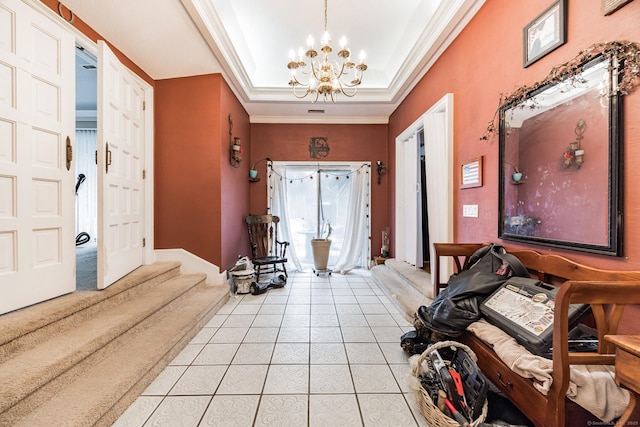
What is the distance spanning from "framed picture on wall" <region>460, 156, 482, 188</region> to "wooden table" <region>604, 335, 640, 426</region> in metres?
1.55

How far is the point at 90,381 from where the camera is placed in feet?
4.96

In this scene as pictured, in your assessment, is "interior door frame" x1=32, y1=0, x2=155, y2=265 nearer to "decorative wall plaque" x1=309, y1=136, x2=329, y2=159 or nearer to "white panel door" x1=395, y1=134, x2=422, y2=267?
"decorative wall plaque" x1=309, y1=136, x2=329, y2=159

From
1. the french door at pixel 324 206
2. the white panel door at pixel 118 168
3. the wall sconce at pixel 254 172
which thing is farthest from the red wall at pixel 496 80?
the white panel door at pixel 118 168

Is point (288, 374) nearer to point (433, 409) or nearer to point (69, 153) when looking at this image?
point (433, 409)

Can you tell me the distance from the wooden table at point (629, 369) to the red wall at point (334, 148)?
4047 millimetres

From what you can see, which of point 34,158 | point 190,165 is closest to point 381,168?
point 190,165

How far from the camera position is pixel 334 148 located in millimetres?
4906

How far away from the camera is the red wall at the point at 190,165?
3.28 meters

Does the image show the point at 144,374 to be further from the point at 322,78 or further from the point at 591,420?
the point at 322,78

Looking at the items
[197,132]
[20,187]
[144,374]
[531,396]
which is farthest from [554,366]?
[197,132]

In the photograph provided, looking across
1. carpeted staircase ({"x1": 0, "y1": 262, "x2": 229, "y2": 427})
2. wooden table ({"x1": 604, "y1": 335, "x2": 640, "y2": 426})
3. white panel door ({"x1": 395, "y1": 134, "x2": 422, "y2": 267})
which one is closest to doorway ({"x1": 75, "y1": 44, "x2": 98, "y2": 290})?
carpeted staircase ({"x1": 0, "y1": 262, "x2": 229, "y2": 427})

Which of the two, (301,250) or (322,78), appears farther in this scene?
(301,250)

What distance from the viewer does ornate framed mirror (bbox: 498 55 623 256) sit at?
4.04 ft

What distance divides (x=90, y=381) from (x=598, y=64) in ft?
10.6
